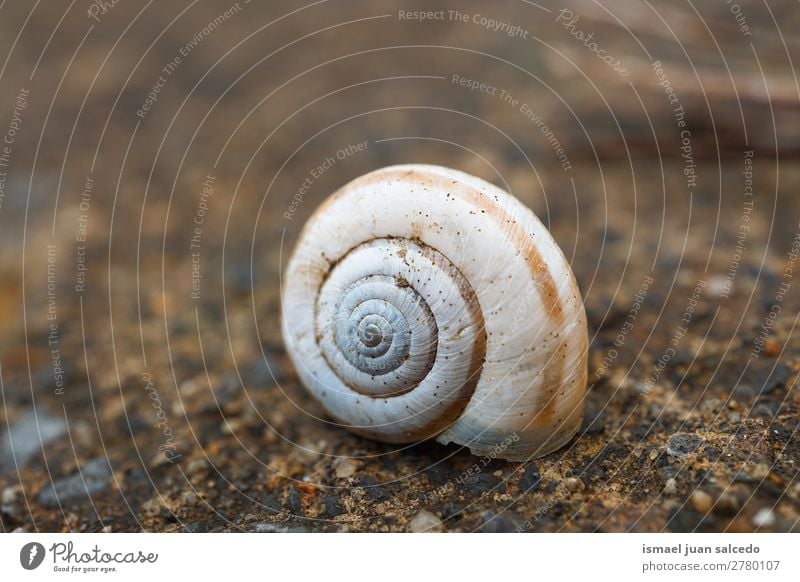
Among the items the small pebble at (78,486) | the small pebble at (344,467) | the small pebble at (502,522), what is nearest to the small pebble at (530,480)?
the small pebble at (502,522)

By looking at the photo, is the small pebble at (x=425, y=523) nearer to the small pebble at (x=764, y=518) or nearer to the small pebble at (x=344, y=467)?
the small pebble at (x=344, y=467)

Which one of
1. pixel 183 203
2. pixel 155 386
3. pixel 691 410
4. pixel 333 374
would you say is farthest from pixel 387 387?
pixel 183 203

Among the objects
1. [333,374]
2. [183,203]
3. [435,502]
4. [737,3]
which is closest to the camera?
[435,502]

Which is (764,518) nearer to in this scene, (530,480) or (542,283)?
(530,480)

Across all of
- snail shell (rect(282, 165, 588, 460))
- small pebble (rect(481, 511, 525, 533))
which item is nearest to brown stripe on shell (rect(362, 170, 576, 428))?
snail shell (rect(282, 165, 588, 460))

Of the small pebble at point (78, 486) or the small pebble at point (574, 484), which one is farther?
the small pebble at point (78, 486)

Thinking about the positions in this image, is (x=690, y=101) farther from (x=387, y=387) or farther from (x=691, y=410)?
(x=387, y=387)

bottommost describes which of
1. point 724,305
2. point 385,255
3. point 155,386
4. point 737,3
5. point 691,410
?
point 155,386
